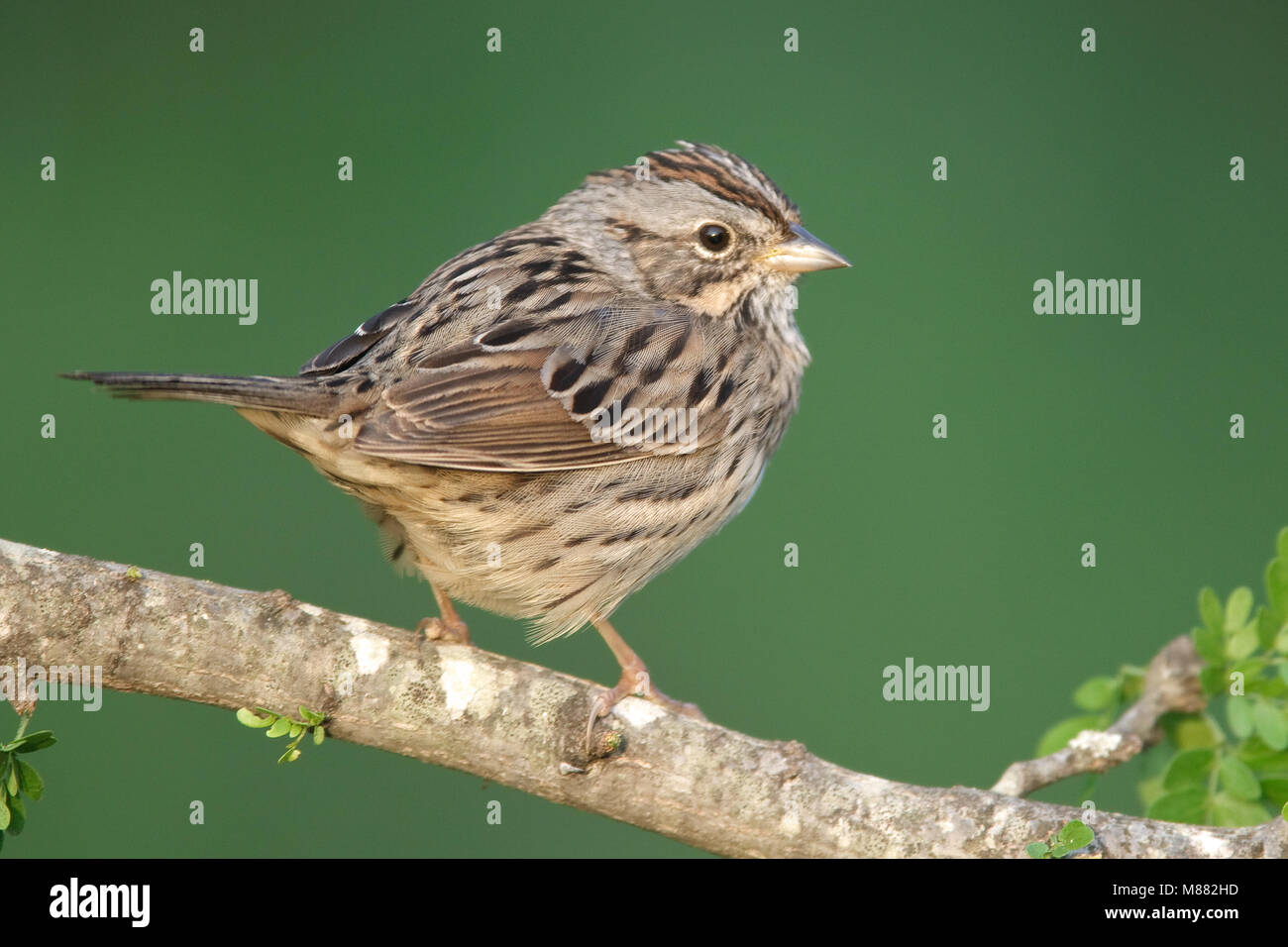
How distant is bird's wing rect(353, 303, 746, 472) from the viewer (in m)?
3.80

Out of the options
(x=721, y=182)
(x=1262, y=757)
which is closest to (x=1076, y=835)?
(x=1262, y=757)

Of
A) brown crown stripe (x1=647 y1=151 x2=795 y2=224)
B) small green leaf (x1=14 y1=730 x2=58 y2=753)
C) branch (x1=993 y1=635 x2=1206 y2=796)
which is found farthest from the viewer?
brown crown stripe (x1=647 y1=151 x2=795 y2=224)

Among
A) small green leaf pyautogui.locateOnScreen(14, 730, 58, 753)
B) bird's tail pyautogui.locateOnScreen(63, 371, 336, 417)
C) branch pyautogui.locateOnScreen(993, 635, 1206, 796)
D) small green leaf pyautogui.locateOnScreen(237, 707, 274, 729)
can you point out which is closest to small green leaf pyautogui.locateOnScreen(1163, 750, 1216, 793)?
branch pyautogui.locateOnScreen(993, 635, 1206, 796)

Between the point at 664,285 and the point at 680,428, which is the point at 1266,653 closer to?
the point at 680,428

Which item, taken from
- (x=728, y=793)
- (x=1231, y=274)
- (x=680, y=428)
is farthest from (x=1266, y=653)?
(x=1231, y=274)

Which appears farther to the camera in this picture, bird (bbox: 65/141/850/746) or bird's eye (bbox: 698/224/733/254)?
bird's eye (bbox: 698/224/733/254)

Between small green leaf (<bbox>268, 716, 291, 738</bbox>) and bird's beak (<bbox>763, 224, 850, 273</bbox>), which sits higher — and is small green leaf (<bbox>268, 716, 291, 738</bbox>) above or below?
below

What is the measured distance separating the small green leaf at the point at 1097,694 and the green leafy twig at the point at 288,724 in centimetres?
212

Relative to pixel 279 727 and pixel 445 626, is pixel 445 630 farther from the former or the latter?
pixel 279 727

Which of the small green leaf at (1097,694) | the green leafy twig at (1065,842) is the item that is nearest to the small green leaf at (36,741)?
the green leafy twig at (1065,842)

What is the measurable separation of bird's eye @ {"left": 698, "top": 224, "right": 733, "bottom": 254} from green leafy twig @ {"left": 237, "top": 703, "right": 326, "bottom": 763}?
2114 millimetres

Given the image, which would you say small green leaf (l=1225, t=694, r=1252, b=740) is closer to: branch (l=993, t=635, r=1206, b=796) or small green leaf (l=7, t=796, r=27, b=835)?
branch (l=993, t=635, r=1206, b=796)

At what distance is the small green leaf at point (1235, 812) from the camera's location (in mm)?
3342

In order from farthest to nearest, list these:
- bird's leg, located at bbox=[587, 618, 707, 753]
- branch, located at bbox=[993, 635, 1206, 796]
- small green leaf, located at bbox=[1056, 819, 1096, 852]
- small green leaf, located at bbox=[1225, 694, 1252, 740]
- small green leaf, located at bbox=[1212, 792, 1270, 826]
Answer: bird's leg, located at bbox=[587, 618, 707, 753] < branch, located at bbox=[993, 635, 1206, 796] < small green leaf, located at bbox=[1212, 792, 1270, 826] < small green leaf, located at bbox=[1225, 694, 1252, 740] < small green leaf, located at bbox=[1056, 819, 1096, 852]
